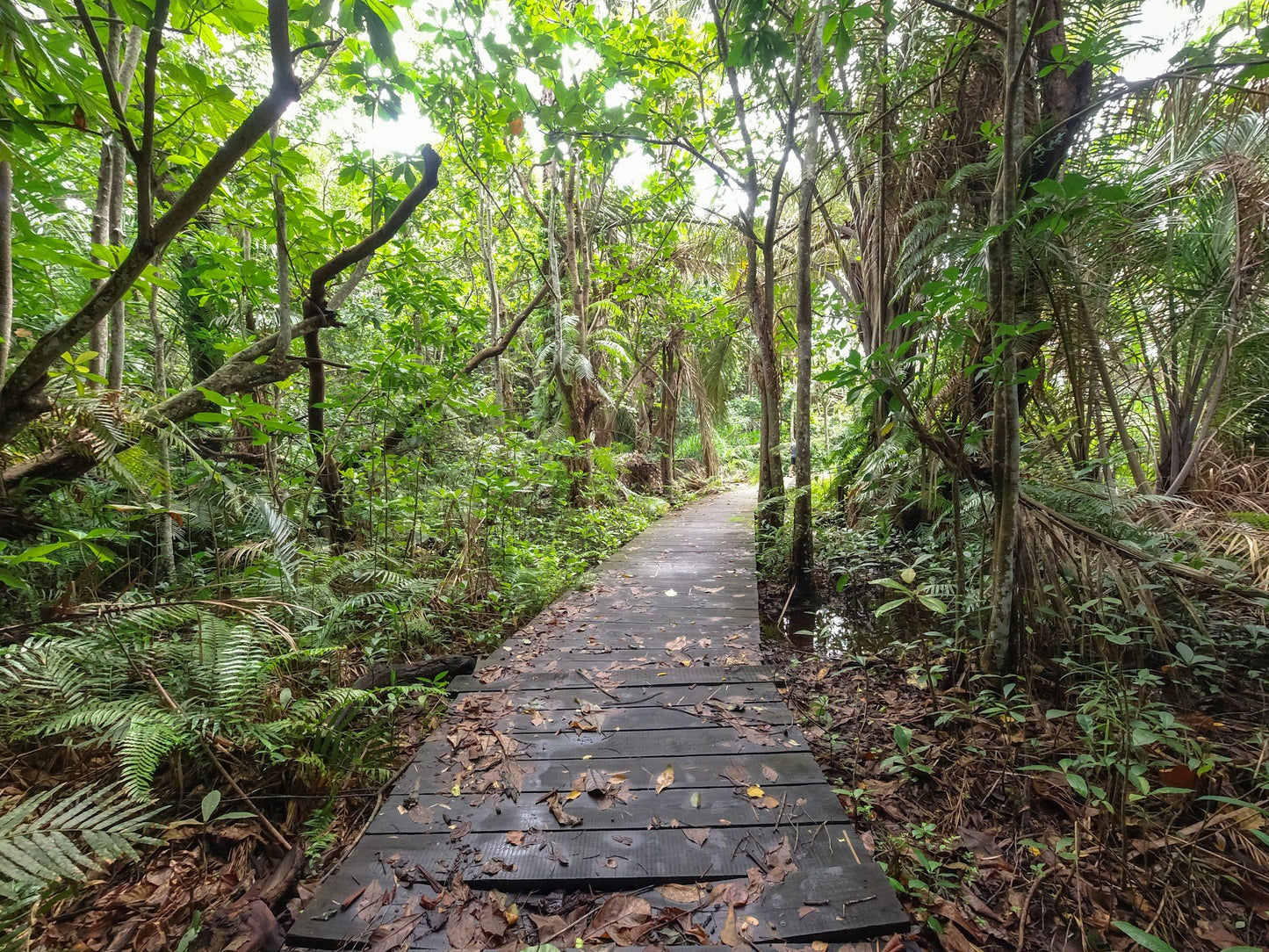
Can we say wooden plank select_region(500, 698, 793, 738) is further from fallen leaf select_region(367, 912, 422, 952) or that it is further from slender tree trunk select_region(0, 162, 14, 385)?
slender tree trunk select_region(0, 162, 14, 385)

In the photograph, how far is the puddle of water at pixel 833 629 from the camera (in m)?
3.79

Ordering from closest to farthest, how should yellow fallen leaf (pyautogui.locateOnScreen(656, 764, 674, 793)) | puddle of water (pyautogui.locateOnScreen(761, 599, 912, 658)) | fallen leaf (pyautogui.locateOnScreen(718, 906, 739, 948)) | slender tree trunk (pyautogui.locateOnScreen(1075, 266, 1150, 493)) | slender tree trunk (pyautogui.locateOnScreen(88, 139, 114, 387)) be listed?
fallen leaf (pyautogui.locateOnScreen(718, 906, 739, 948))
yellow fallen leaf (pyautogui.locateOnScreen(656, 764, 674, 793))
slender tree trunk (pyautogui.locateOnScreen(88, 139, 114, 387))
slender tree trunk (pyautogui.locateOnScreen(1075, 266, 1150, 493))
puddle of water (pyautogui.locateOnScreen(761, 599, 912, 658))

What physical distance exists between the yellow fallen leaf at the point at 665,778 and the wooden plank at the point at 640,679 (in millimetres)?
750

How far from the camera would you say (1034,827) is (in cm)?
188

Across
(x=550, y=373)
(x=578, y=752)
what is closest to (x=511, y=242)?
(x=550, y=373)

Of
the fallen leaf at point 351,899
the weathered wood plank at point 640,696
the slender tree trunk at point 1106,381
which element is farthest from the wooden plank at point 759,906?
the slender tree trunk at point 1106,381

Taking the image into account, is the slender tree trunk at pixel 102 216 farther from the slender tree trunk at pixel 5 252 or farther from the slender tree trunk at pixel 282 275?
the slender tree trunk at pixel 5 252

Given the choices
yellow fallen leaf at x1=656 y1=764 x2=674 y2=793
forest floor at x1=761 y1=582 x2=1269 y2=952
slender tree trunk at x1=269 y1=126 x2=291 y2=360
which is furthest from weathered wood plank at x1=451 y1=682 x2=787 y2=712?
slender tree trunk at x1=269 y1=126 x2=291 y2=360

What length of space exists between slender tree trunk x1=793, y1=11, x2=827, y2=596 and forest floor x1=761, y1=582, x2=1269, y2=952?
1.65 meters

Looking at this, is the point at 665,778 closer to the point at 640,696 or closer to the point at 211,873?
the point at 640,696

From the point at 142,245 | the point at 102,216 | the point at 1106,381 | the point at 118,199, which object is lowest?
the point at 1106,381

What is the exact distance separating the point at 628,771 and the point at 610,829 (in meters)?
0.34

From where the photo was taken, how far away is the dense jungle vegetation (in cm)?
163

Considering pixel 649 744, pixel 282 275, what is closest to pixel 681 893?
pixel 649 744
